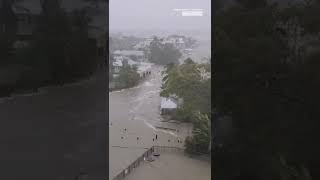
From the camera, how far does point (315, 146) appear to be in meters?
1.64

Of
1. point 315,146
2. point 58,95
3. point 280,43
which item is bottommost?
point 315,146

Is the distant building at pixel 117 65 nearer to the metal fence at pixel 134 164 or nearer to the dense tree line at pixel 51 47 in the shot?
the dense tree line at pixel 51 47

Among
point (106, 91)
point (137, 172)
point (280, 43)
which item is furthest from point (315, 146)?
point (106, 91)

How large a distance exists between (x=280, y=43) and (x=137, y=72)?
2.15 feet

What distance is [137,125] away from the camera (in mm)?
1744

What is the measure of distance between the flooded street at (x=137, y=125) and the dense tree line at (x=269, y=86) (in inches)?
9.0

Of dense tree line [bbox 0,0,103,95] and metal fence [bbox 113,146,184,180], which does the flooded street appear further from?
dense tree line [bbox 0,0,103,95]

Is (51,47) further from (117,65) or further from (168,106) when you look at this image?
(168,106)

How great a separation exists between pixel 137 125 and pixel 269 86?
0.61 m

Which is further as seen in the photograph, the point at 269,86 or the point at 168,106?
the point at 168,106

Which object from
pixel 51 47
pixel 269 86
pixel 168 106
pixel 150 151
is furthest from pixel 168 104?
pixel 51 47

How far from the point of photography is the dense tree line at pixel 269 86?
5.24 ft

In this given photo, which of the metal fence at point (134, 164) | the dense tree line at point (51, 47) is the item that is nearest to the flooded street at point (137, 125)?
the metal fence at point (134, 164)

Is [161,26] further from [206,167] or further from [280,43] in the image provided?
[206,167]
